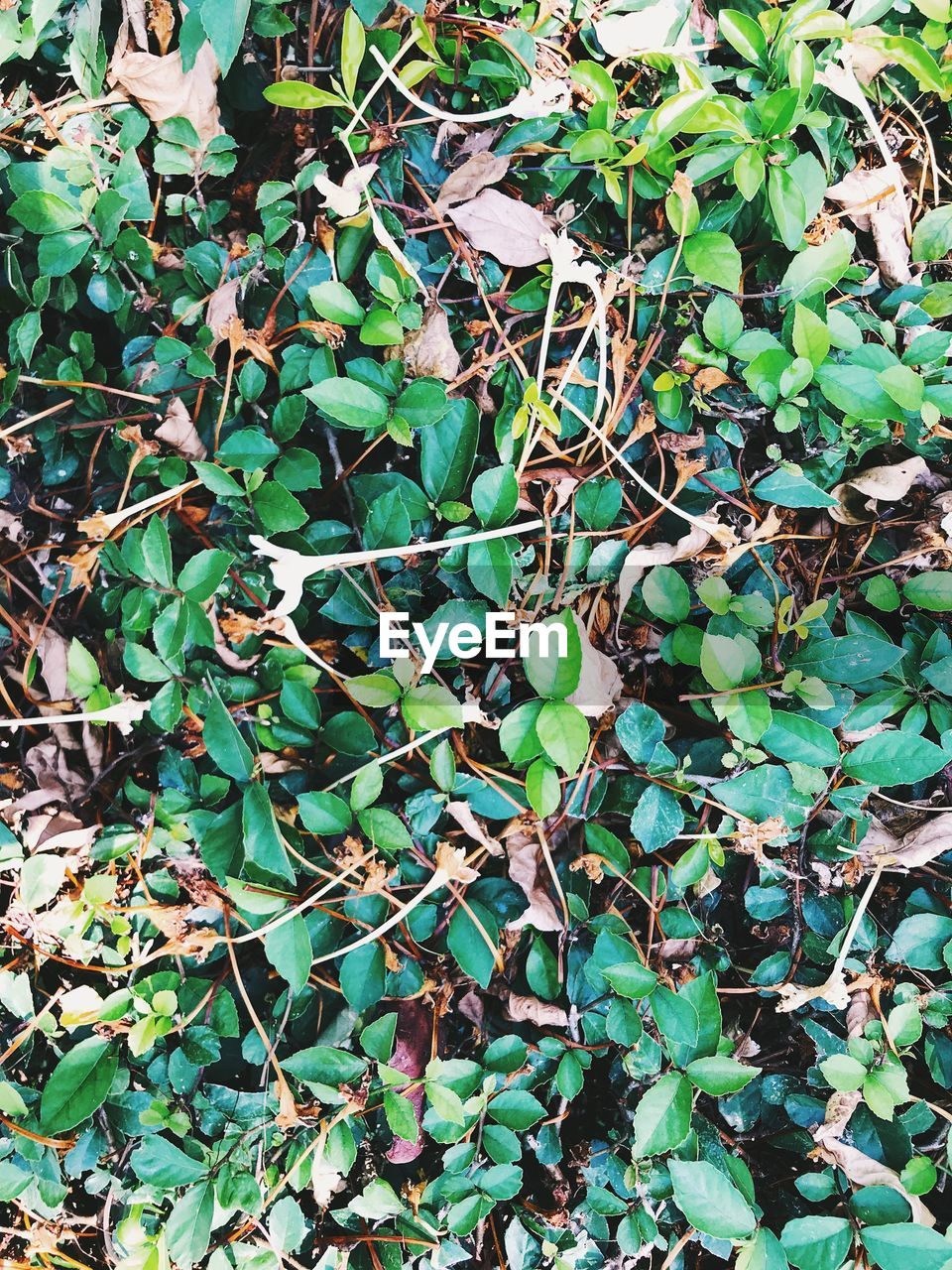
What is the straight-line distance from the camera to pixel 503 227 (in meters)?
0.95

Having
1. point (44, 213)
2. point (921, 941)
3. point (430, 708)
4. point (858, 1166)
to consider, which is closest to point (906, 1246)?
point (858, 1166)

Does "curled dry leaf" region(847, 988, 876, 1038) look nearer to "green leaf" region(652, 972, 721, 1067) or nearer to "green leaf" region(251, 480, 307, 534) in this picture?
"green leaf" region(652, 972, 721, 1067)

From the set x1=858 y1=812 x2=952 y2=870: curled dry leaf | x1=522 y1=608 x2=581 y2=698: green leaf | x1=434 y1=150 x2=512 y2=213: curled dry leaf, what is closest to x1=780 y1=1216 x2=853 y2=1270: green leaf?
x1=858 y1=812 x2=952 y2=870: curled dry leaf

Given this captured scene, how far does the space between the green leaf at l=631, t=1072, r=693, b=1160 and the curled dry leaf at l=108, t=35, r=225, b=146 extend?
4.07ft

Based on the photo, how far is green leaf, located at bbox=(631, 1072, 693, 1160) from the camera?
0.88 meters

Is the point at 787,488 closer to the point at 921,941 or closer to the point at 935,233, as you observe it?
the point at 935,233

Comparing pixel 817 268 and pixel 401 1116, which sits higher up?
pixel 817 268

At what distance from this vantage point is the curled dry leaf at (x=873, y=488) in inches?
38.9

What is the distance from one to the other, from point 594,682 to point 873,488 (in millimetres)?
422

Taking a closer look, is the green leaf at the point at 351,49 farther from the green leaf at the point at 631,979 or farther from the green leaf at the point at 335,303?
the green leaf at the point at 631,979

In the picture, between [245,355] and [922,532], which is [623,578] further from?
[245,355]

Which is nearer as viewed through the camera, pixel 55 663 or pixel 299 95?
pixel 299 95

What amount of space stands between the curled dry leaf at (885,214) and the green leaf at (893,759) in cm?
59

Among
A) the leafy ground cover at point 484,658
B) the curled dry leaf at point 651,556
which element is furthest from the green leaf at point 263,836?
the curled dry leaf at point 651,556
